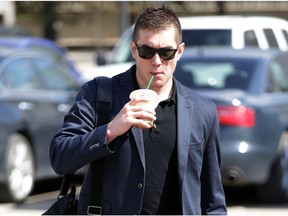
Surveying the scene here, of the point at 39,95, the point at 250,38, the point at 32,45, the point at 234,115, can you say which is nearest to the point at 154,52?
the point at 234,115

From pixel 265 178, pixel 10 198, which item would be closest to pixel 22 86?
pixel 10 198

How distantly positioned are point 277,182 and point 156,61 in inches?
234

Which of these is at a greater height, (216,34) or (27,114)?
(216,34)

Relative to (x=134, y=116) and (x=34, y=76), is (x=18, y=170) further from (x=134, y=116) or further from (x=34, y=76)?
(x=134, y=116)

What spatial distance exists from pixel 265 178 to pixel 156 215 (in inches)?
224

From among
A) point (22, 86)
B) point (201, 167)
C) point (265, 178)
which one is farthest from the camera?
point (22, 86)

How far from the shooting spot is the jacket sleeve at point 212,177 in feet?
12.5

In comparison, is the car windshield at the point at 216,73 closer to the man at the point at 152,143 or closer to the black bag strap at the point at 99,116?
the man at the point at 152,143

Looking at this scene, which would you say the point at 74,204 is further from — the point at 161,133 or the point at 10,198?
the point at 10,198

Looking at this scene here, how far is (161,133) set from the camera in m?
3.65

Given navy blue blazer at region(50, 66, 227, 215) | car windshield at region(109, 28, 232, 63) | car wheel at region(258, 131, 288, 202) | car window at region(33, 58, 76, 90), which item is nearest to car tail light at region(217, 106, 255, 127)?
car wheel at region(258, 131, 288, 202)

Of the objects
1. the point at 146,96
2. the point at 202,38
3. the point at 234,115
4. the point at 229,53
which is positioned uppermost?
the point at 146,96

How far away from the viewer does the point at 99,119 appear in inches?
144

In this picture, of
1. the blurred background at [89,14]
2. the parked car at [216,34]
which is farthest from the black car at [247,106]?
the blurred background at [89,14]
